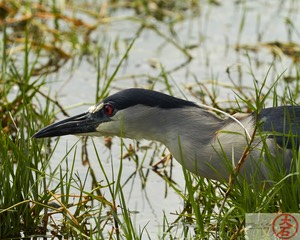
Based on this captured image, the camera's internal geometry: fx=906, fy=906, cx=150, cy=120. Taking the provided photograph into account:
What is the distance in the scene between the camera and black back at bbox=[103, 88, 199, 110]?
4961 mm

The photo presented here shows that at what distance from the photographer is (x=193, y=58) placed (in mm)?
8328

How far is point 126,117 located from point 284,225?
1339 millimetres

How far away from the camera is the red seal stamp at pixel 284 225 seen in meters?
3.97

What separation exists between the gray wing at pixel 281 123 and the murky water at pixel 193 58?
1.20 meters

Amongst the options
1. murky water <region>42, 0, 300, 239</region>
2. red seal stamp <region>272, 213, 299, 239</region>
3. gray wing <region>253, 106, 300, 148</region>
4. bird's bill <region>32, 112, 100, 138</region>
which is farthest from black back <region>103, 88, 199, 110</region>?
red seal stamp <region>272, 213, 299, 239</region>

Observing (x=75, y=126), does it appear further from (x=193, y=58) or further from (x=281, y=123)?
(x=193, y=58)

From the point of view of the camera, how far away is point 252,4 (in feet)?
32.0

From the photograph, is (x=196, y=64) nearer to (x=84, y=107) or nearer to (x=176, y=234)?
A: (x=84, y=107)

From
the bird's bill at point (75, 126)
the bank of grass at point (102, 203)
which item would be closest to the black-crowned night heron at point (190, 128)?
the bird's bill at point (75, 126)

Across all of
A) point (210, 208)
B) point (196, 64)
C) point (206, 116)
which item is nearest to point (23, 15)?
point (196, 64)

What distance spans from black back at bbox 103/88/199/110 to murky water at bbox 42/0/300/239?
882 millimetres

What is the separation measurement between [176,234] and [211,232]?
564 millimetres

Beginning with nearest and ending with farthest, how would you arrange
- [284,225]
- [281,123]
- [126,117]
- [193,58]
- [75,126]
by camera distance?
[284,225] → [281,123] → [126,117] → [75,126] → [193,58]

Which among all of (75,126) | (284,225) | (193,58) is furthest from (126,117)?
(193,58)
